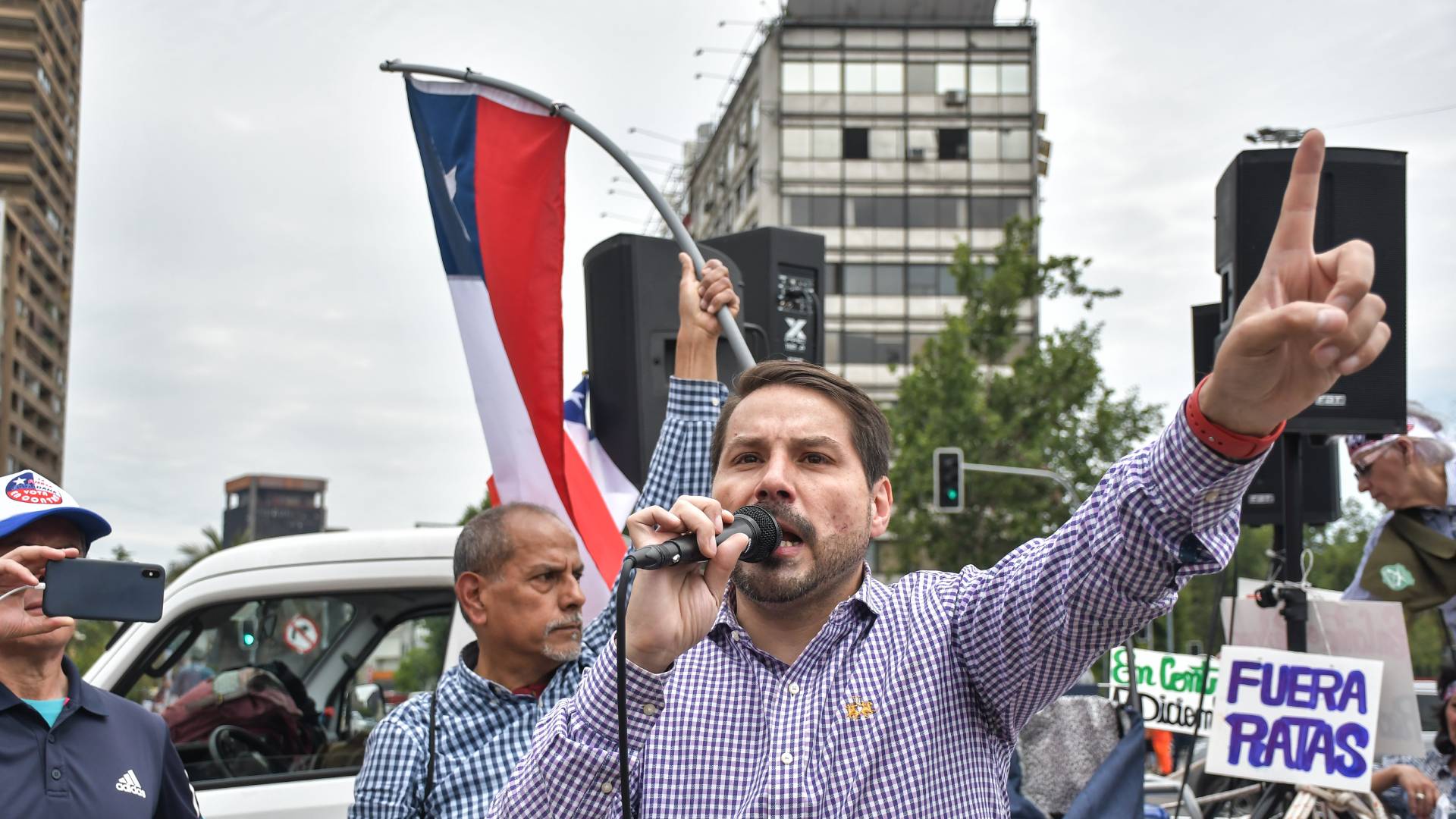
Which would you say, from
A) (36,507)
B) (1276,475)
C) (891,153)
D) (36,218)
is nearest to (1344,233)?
(1276,475)

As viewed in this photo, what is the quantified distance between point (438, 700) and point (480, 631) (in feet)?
0.99

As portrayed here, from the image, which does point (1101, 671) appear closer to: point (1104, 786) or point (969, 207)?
point (969, 207)

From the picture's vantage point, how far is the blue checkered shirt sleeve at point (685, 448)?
3459 mm

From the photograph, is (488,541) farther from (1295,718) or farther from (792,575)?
(1295,718)

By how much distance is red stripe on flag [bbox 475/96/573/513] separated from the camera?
4.41m

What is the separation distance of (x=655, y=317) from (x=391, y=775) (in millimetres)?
1863

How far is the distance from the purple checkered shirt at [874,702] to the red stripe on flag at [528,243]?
2.33 metres

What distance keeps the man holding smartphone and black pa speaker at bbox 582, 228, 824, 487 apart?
6.07 feet

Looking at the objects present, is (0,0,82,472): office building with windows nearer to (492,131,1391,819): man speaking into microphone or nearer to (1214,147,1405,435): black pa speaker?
(1214,147,1405,435): black pa speaker

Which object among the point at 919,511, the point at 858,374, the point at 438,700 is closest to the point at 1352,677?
the point at 438,700

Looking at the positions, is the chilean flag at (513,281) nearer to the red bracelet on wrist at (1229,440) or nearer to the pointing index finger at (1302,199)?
the red bracelet on wrist at (1229,440)

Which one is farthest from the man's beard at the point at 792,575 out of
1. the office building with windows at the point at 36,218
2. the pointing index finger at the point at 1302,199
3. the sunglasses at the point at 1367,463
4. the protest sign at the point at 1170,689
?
the office building with windows at the point at 36,218

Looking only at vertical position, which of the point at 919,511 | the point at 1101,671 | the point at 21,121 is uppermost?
the point at 21,121

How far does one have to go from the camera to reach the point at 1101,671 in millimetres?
35750
